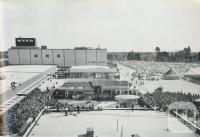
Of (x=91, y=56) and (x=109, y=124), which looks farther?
(x=91, y=56)

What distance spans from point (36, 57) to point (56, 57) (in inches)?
138

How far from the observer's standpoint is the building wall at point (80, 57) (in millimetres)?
48844

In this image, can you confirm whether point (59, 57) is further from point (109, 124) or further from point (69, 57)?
point (109, 124)

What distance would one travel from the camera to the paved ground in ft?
42.0

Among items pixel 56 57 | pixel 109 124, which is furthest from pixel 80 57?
pixel 109 124

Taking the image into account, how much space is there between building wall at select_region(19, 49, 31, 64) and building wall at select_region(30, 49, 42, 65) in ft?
2.11

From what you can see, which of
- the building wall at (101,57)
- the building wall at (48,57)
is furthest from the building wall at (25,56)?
the building wall at (101,57)

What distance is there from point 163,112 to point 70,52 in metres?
33.9

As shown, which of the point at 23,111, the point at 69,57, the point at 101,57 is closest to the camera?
the point at 23,111

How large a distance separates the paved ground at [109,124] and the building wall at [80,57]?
3253 centimetres

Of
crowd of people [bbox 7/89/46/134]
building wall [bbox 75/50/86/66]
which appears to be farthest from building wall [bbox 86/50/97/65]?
crowd of people [bbox 7/89/46/134]

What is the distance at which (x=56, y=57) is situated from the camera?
4909 cm

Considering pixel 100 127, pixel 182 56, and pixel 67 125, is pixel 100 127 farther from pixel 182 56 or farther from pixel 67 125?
pixel 182 56

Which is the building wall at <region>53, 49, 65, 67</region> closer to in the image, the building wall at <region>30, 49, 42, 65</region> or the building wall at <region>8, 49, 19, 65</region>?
the building wall at <region>30, 49, 42, 65</region>
